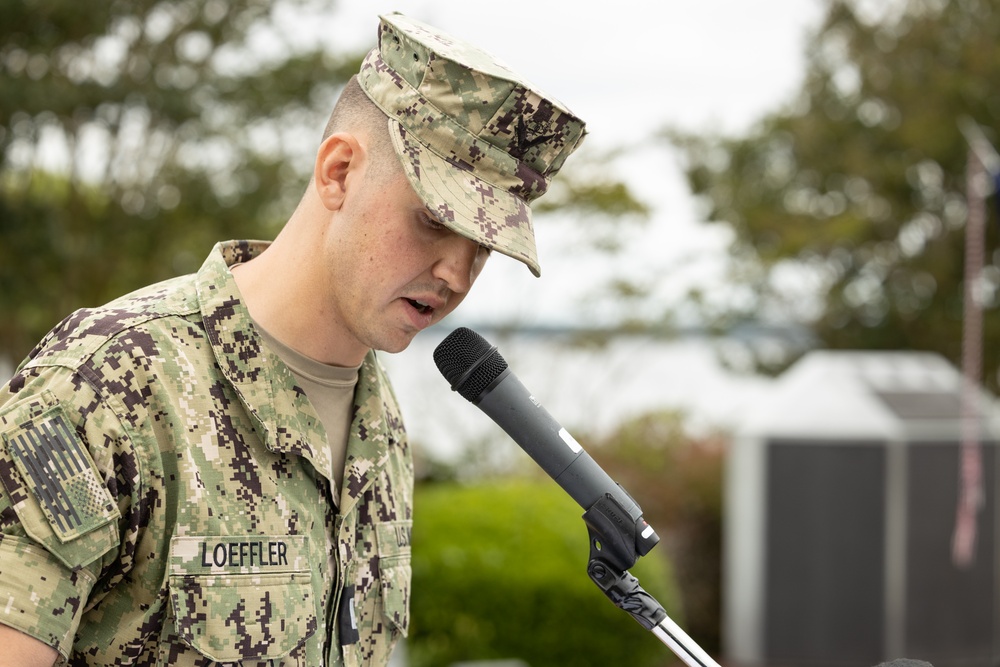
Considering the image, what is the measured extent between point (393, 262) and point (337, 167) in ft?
0.59

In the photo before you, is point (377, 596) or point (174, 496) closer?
point (174, 496)

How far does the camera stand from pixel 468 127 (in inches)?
75.0

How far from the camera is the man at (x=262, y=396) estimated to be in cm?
170

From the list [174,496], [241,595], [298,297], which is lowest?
[241,595]

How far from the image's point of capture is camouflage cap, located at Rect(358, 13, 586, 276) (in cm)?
186

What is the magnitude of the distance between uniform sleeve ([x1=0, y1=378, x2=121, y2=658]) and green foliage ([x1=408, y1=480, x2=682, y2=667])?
5921 mm

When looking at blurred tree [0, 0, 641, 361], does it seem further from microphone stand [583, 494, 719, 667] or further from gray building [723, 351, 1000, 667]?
microphone stand [583, 494, 719, 667]

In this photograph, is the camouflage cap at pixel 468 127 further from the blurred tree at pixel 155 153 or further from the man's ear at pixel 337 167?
the blurred tree at pixel 155 153

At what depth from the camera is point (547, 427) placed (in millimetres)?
1897

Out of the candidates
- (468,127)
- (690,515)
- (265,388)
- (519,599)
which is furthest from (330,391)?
(690,515)

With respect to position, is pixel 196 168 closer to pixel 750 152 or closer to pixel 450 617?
pixel 450 617

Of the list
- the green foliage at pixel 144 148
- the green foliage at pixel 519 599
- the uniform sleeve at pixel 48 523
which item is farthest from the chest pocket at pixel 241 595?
the green foliage at pixel 144 148

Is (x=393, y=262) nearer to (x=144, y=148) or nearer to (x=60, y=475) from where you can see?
(x=60, y=475)

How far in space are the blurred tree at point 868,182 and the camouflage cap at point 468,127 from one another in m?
12.6
